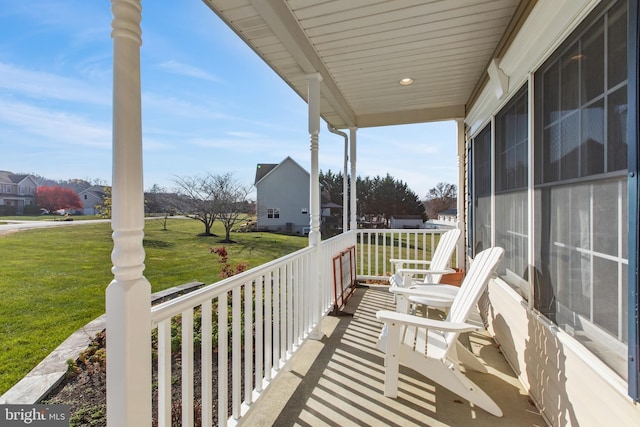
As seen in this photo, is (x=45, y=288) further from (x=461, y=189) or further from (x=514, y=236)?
(x=461, y=189)

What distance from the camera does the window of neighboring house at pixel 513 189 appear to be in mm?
2309

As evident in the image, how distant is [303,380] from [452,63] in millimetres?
3251

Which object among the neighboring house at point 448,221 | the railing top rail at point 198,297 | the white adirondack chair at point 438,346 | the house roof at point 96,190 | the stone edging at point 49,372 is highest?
the house roof at point 96,190

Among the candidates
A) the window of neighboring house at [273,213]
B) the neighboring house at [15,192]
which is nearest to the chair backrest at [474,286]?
the neighboring house at [15,192]

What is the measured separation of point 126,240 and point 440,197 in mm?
13388

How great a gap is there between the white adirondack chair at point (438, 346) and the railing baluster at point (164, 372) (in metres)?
1.32

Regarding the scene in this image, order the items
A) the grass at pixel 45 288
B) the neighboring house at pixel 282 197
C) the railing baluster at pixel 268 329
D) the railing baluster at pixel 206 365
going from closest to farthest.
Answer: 1. the railing baluster at pixel 206 365
2. the railing baluster at pixel 268 329
3. the grass at pixel 45 288
4. the neighboring house at pixel 282 197

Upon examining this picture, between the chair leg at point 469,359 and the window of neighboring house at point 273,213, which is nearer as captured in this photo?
the chair leg at point 469,359

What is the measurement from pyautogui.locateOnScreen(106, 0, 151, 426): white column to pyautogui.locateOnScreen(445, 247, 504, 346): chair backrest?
1870mm

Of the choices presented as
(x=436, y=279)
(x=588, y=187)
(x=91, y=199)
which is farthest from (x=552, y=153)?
(x=91, y=199)

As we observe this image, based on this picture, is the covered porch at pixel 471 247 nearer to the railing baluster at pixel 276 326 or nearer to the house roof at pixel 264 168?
the railing baluster at pixel 276 326

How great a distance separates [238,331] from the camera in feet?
5.49

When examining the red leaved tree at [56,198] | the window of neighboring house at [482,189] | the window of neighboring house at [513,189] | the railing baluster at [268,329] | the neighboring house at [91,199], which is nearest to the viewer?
the railing baluster at [268,329]

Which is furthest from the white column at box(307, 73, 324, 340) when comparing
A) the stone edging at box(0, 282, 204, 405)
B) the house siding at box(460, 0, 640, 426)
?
the stone edging at box(0, 282, 204, 405)
